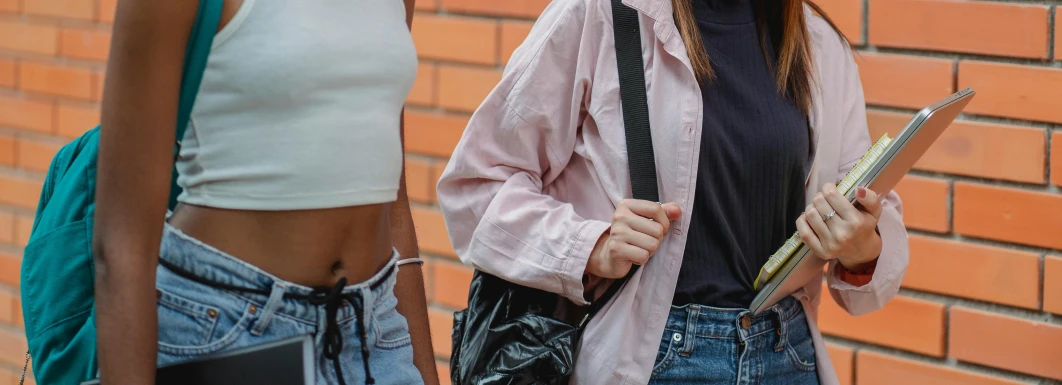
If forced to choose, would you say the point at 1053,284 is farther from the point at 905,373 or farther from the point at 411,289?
the point at 411,289

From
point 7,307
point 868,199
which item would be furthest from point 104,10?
point 868,199

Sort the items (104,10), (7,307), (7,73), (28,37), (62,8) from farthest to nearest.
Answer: (7,307) → (7,73) → (28,37) → (62,8) → (104,10)

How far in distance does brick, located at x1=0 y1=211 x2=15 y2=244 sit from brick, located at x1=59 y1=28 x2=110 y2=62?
724 millimetres

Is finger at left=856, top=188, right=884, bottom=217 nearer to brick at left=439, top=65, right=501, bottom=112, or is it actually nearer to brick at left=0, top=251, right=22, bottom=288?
brick at left=439, top=65, right=501, bottom=112

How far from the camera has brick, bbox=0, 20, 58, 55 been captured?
4121mm

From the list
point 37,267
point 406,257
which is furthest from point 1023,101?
point 37,267

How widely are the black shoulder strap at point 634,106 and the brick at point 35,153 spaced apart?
290 centimetres

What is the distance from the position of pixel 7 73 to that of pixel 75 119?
0.46m

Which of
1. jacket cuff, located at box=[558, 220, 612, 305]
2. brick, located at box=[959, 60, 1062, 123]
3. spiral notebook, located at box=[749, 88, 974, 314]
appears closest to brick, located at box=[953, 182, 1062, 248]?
brick, located at box=[959, 60, 1062, 123]

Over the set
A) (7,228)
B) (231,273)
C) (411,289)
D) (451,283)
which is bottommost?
(7,228)

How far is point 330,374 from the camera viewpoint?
161cm

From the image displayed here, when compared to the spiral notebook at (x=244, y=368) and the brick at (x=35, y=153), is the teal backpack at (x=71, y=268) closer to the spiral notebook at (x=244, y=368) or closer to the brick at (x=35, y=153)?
the spiral notebook at (x=244, y=368)

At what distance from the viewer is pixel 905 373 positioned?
2.58 metres

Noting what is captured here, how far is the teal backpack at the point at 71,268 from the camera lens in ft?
4.71
